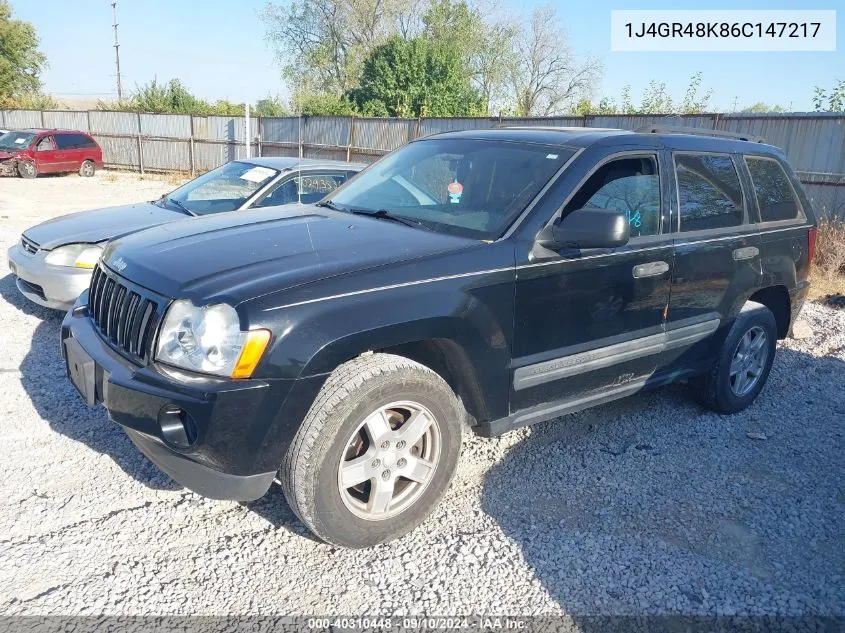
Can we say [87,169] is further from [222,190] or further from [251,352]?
[251,352]

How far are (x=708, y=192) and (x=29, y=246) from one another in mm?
5570

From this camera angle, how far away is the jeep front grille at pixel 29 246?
224 inches

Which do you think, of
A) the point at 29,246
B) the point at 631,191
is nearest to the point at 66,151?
the point at 29,246

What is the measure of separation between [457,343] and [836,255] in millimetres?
8143

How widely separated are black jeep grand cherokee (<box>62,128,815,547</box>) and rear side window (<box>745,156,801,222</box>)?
2.1 inches

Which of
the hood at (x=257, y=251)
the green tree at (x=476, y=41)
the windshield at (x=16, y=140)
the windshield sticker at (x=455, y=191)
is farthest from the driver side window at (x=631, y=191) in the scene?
the green tree at (x=476, y=41)

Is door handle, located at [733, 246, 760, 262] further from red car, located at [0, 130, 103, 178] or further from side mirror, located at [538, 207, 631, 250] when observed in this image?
red car, located at [0, 130, 103, 178]

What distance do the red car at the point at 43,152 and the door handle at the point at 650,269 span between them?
2268 centimetres

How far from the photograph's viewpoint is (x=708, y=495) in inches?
144

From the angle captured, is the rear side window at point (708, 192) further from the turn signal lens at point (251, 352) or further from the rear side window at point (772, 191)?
the turn signal lens at point (251, 352)

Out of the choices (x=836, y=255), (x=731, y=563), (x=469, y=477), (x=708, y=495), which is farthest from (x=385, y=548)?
(x=836, y=255)

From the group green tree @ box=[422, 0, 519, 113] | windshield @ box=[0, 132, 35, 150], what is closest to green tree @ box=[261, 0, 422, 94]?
green tree @ box=[422, 0, 519, 113]

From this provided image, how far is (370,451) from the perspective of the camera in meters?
2.92

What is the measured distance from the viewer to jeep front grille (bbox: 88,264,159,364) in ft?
9.06
